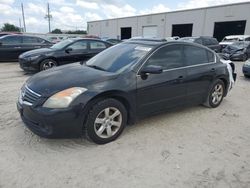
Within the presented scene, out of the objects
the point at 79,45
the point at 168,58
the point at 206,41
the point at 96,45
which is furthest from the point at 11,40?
the point at 206,41

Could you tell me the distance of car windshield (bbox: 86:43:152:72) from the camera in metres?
3.76

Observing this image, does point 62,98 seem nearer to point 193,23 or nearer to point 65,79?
point 65,79

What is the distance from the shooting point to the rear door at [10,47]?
1090cm

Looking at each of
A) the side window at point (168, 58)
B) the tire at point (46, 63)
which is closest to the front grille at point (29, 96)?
the side window at point (168, 58)

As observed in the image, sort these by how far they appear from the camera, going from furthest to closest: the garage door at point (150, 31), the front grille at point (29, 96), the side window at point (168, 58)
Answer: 1. the garage door at point (150, 31)
2. the side window at point (168, 58)
3. the front grille at point (29, 96)

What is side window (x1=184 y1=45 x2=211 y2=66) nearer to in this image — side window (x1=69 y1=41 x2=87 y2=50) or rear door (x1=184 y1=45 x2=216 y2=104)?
rear door (x1=184 y1=45 x2=216 y2=104)

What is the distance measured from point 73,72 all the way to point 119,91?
0.85 m

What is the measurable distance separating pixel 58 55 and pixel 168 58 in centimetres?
537

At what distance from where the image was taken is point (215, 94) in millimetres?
5082

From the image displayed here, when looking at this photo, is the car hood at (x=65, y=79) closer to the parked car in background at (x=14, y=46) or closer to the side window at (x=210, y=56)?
the side window at (x=210, y=56)

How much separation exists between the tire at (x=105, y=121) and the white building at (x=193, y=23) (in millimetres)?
26883

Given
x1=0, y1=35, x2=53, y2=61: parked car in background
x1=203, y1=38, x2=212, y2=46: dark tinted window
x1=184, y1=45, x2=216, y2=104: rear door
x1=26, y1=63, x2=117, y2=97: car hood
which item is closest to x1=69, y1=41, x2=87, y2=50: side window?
x1=0, y1=35, x2=53, y2=61: parked car in background

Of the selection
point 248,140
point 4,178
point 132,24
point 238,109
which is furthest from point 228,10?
point 4,178

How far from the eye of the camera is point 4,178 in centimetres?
261
